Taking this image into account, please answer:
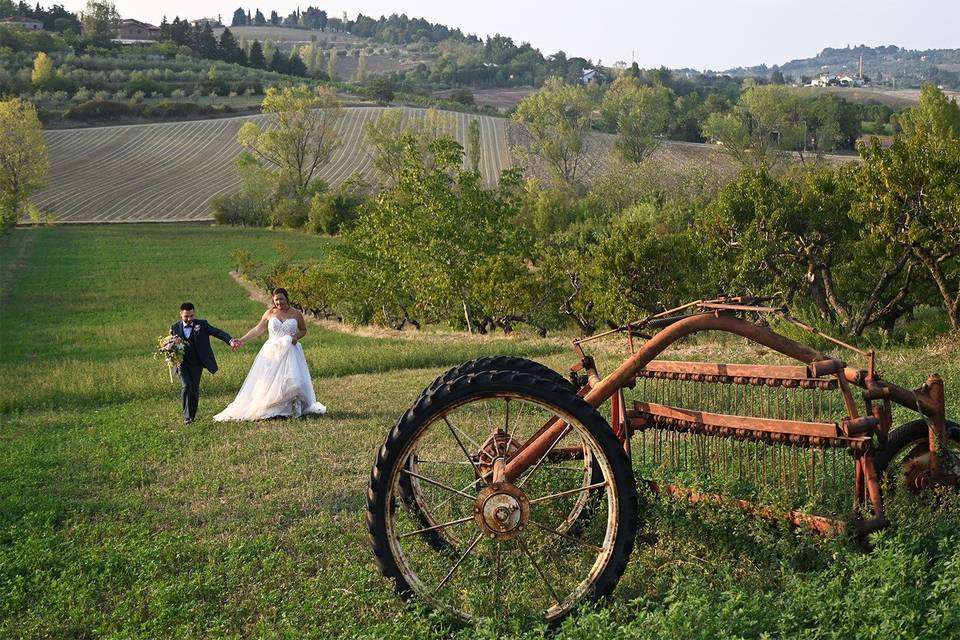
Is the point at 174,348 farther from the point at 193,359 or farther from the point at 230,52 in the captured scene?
the point at 230,52

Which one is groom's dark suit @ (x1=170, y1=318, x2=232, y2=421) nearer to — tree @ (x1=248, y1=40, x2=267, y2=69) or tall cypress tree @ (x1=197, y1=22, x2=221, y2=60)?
tree @ (x1=248, y1=40, x2=267, y2=69)

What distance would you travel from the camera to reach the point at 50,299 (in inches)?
1665

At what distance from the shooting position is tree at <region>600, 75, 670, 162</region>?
338ft

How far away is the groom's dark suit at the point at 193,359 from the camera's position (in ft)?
48.3

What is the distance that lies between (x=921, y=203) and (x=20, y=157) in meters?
76.2

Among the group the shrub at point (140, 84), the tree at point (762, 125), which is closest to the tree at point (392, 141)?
the tree at point (762, 125)

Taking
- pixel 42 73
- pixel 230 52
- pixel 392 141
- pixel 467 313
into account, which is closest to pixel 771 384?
pixel 467 313

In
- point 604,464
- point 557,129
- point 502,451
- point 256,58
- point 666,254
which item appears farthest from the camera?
point 256,58

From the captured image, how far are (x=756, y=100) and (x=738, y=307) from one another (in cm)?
9897

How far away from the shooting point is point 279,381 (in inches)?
577

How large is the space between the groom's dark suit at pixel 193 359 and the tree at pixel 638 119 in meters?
90.0

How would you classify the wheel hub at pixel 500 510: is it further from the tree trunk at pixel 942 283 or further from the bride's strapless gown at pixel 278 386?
the tree trunk at pixel 942 283

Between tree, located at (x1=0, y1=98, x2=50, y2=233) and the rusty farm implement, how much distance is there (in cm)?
7890

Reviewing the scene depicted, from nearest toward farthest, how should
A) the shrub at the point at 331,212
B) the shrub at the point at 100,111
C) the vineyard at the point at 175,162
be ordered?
1. the shrub at the point at 331,212
2. the vineyard at the point at 175,162
3. the shrub at the point at 100,111
